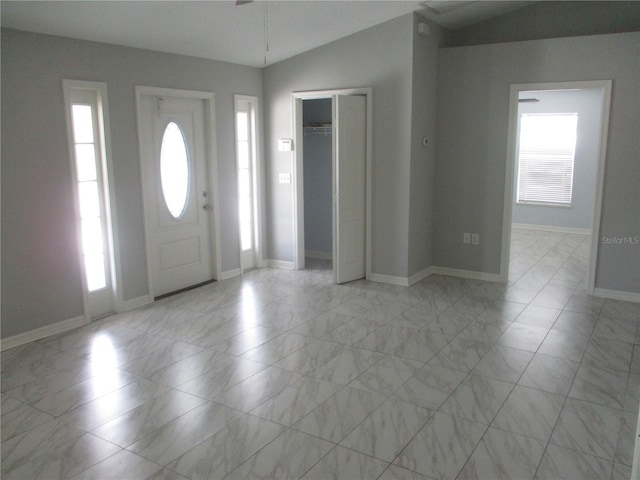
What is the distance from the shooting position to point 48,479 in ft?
8.14

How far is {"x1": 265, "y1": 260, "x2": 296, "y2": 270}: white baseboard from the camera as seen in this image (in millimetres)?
6457

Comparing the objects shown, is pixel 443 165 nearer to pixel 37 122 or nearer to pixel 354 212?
pixel 354 212

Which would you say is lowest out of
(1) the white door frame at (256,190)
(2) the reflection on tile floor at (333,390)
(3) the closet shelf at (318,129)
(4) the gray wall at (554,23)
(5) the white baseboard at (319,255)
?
(2) the reflection on tile floor at (333,390)

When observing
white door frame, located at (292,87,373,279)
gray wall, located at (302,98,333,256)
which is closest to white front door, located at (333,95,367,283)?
white door frame, located at (292,87,373,279)

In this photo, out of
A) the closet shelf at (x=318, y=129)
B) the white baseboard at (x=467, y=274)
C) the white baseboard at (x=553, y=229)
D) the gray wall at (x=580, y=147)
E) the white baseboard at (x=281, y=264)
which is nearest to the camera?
the white baseboard at (x=467, y=274)

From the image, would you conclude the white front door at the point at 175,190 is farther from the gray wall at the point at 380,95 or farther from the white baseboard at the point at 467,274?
the white baseboard at the point at 467,274

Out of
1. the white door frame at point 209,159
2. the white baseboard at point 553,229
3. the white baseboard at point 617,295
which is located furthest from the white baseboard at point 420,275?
the white baseboard at point 553,229

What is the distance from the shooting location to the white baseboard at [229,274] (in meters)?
5.96

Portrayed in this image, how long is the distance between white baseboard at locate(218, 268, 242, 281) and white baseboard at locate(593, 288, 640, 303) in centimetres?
389

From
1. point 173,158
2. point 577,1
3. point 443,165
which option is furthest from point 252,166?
point 577,1

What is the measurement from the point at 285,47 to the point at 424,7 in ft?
4.91

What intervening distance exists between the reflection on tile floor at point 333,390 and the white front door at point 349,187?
0.65m

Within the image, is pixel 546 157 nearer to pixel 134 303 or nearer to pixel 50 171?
pixel 134 303

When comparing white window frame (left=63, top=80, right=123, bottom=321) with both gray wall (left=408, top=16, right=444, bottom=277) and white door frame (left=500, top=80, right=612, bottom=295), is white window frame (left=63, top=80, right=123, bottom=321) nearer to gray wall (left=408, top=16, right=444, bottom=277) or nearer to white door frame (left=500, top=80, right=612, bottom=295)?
gray wall (left=408, top=16, right=444, bottom=277)
